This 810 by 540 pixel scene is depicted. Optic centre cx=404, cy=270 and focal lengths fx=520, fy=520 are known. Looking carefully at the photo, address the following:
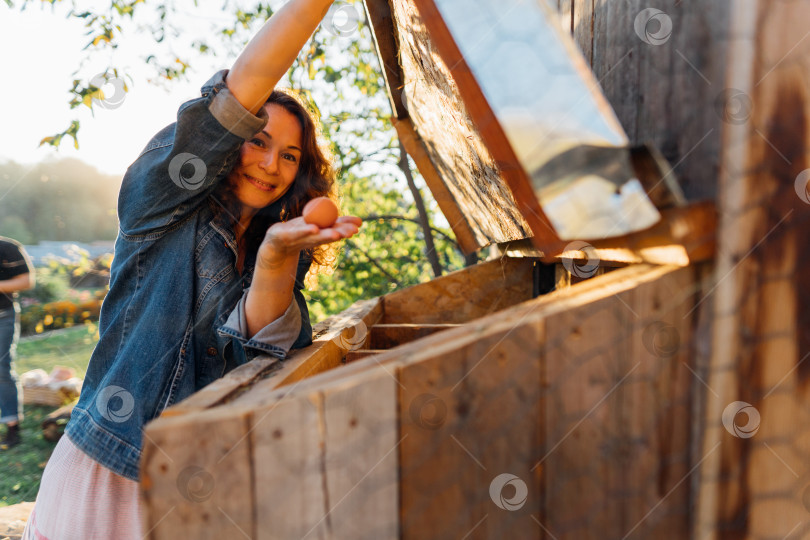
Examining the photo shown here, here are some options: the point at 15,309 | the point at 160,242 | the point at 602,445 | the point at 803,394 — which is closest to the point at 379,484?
the point at 602,445

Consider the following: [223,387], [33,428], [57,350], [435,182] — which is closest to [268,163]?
[223,387]

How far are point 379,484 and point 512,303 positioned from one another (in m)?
2.64

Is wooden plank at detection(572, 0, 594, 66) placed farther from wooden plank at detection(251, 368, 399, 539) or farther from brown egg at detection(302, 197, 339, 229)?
wooden plank at detection(251, 368, 399, 539)

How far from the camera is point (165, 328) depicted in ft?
5.30

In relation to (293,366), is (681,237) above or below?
above

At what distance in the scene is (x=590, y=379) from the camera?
953 millimetres

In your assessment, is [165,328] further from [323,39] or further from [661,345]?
[323,39]

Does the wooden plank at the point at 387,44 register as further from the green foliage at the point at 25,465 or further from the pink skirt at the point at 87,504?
the green foliage at the point at 25,465

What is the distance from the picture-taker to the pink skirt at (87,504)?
150cm

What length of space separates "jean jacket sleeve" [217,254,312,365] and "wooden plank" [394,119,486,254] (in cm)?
181

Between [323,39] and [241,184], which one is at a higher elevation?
[323,39]

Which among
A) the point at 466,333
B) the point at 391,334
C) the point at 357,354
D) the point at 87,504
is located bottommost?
the point at 87,504

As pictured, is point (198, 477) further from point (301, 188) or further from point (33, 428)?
point (33, 428)

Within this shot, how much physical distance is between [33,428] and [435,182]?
609 centimetres
